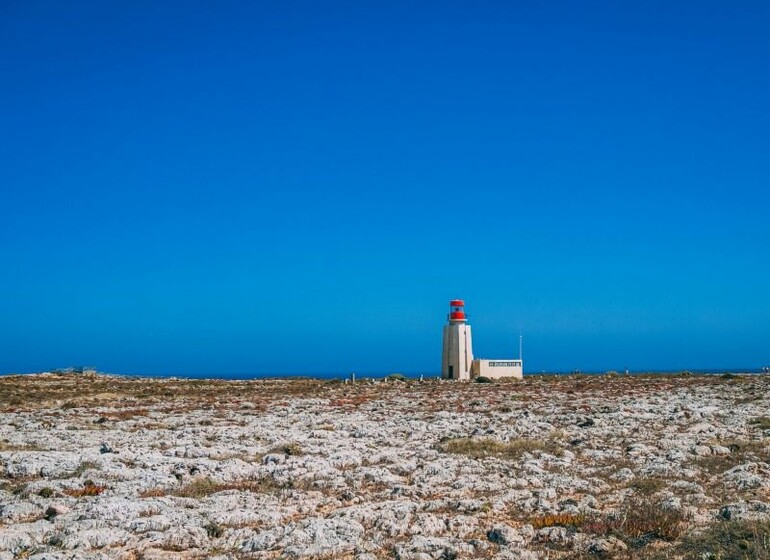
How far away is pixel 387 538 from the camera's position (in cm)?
1073

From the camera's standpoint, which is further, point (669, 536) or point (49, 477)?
point (49, 477)

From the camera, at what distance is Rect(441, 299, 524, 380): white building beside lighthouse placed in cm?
6756

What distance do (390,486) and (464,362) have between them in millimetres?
54521

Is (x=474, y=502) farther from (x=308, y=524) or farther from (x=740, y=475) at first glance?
(x=740, y=475)

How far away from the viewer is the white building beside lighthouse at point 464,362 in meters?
67.6

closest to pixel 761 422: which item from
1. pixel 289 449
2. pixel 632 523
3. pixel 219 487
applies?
pixel 632 523

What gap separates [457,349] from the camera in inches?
2672

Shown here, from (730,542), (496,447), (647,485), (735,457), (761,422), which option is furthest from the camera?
(761,422)

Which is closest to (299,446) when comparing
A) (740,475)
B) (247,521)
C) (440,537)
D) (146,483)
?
(146,483)

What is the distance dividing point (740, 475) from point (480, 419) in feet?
39.9

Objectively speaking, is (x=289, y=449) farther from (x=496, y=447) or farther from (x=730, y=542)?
(x=730, y=542)

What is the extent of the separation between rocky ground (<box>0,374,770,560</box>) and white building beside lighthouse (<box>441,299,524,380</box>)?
135 ft

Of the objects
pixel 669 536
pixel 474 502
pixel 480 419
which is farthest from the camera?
pixel 480 419

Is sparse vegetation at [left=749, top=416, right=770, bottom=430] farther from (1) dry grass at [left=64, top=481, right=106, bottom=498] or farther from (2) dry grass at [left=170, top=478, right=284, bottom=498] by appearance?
(1) dry grass at [left=64, top=481, right=106, bottom=498]
